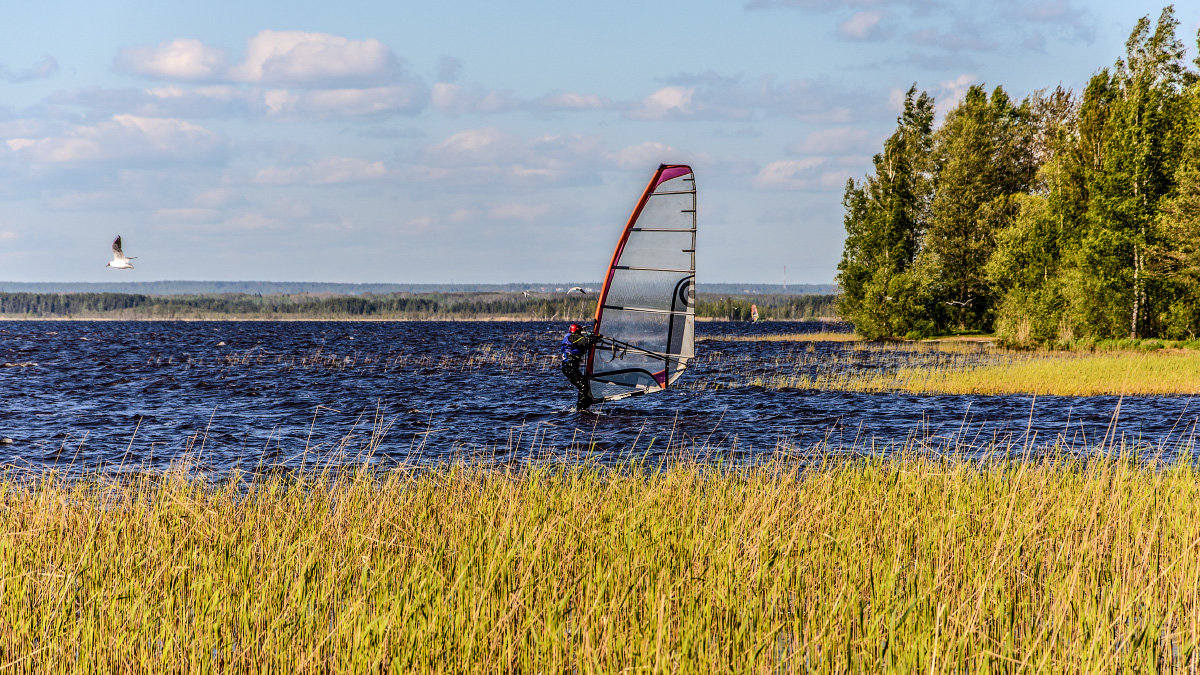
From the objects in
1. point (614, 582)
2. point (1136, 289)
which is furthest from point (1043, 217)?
point (614, 582)

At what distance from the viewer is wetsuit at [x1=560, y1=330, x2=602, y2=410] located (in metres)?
20.4

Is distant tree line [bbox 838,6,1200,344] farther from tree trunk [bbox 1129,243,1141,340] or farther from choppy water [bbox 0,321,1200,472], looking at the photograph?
choppy water [bbox 0,321,1200,472]

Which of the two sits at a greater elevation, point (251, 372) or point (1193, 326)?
point (1193, 326)

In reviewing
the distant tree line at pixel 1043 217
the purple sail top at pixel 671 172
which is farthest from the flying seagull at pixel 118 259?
the distant tree line at pixel 1043 217

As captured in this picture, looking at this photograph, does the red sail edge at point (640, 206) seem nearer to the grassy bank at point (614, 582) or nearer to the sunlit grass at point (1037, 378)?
the grassy bank at point (614, 582)

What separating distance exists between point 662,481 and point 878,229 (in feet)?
184

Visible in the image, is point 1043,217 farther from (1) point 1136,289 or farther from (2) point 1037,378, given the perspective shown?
(2) point 1037,378

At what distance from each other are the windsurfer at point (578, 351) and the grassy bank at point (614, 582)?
33.9 feet

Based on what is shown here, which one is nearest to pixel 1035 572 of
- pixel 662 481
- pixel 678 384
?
pixel 662 481

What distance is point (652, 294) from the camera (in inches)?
784

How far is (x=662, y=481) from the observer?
10.5m

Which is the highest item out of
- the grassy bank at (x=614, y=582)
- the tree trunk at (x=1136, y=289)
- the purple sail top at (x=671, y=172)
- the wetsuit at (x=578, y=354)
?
the purple sail top at (x=671, y=172)

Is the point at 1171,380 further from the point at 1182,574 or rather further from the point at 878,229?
the point at 878,229

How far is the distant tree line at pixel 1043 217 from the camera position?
44000 mm
